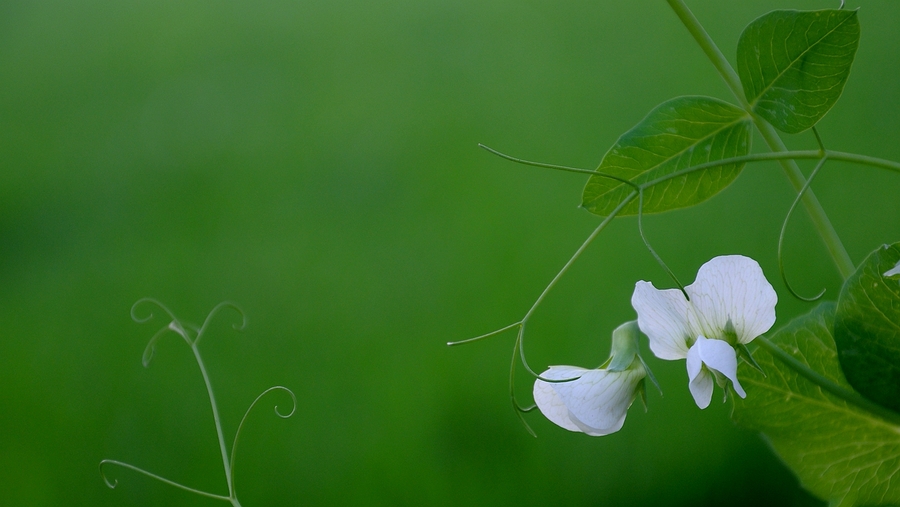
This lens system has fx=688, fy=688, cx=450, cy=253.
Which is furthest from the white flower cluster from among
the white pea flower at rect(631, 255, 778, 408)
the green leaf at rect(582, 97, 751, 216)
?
the green leaf at rect(582, 97, 751, 216)

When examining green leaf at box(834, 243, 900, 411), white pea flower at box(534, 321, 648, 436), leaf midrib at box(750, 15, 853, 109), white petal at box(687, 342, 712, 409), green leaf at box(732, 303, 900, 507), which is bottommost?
green leaf at box(732, 303, 900, 507)

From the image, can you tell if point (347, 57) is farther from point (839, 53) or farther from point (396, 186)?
→ point (839, 53)

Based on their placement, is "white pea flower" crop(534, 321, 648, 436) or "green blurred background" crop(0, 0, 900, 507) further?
"green blurred background" crop(0, 0, 900, 507)

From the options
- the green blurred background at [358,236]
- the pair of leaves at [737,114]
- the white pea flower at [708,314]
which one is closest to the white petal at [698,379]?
the white pea flower at [708,314]

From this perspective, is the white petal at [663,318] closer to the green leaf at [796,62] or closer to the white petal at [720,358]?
the white petal at [720,358]

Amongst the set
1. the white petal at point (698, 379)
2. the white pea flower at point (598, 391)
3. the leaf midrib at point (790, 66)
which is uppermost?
the leaf midrib at point (790, 66)

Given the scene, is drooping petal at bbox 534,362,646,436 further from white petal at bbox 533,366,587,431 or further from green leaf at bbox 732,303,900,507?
green leaf at bbox 732,303,900,507

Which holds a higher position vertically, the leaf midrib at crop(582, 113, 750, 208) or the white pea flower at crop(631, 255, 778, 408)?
the leaf midrib at crop(582, 113, 750, 208)
